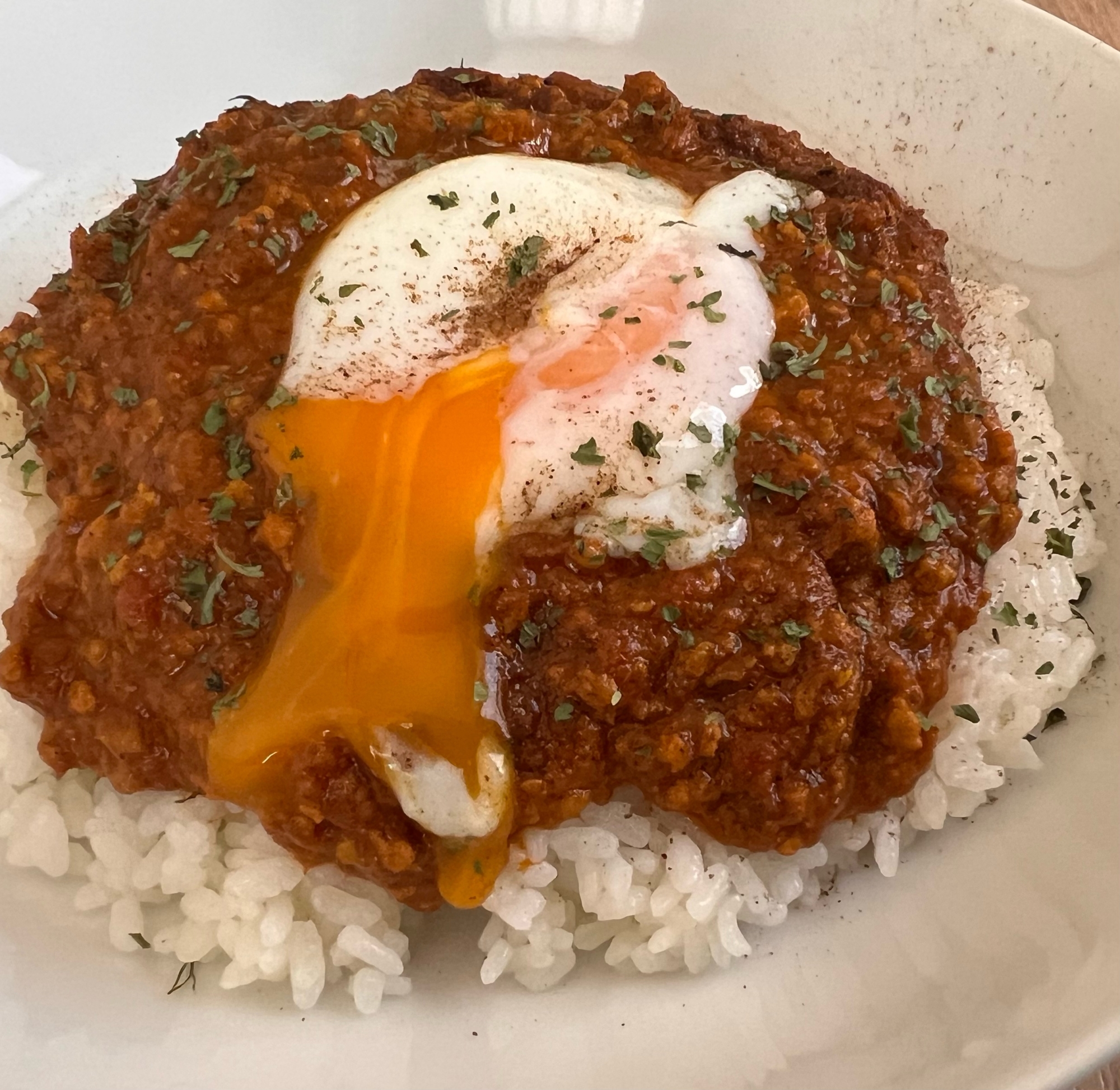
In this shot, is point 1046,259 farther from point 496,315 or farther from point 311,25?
point 311,25

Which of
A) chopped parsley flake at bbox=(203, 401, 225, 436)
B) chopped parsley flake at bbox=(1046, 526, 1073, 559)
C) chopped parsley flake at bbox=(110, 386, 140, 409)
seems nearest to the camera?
chopped parsley flake at bbox=(203, 401, 225, 436)

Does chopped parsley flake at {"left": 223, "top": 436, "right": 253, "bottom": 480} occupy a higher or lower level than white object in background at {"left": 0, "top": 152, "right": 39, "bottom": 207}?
higher

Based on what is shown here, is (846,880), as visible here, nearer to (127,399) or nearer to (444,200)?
(444,200)

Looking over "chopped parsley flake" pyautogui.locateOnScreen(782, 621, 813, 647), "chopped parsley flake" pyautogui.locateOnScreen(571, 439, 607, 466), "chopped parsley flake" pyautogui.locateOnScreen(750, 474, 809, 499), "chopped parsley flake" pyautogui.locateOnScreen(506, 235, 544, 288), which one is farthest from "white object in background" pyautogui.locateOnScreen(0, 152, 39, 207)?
"chopped parsley flake" pyautogui.locateOnScreen(782, 621, 813, 647)

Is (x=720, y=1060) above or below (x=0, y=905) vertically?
above

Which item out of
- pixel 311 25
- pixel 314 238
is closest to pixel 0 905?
pixel 314 238

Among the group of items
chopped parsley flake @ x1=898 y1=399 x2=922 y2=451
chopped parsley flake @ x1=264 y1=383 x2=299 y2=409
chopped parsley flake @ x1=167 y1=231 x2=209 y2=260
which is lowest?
chopped parsley flake @ x1=264 y1=383 x2=299 y2=409

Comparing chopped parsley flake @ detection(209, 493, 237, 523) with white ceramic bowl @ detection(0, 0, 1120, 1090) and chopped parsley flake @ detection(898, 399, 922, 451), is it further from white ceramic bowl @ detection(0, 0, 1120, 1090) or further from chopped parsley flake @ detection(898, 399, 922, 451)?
chopped parsley flake @ detection(898, 399, 922, 451)
